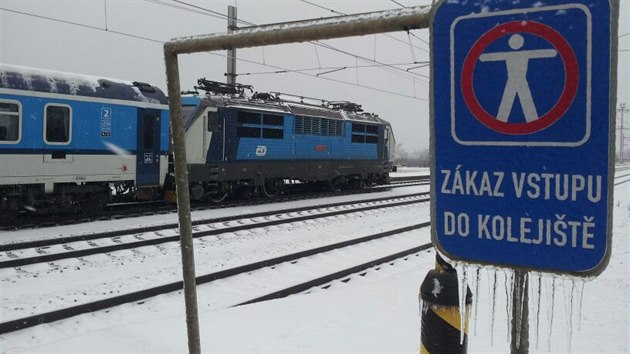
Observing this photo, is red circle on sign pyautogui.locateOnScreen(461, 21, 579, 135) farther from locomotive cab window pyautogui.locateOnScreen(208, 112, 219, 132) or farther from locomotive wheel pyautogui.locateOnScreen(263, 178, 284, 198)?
locomotive wheel pyautogui.locateOnScreen(263, 178, 284, 198)

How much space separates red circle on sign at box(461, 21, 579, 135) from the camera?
112cm

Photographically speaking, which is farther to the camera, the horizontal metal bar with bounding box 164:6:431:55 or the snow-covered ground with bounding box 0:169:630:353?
the snow-covered ground with bounding box 0:169:630:353

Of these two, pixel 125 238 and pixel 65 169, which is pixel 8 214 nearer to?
pixel 65 169

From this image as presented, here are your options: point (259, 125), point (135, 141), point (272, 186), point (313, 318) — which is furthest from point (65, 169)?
point (313, 318)

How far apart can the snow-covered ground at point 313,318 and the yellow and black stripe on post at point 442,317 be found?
22 cm

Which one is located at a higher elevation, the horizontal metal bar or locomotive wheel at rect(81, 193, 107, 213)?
the horizontal metal bar

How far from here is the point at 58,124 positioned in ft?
36.2

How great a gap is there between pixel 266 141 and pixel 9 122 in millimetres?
8001

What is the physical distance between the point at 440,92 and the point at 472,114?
106 millimetres

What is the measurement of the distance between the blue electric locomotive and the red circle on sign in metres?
13.6

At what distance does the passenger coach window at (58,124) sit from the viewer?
10859 millimetres

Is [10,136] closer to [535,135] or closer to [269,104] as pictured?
[269,104]

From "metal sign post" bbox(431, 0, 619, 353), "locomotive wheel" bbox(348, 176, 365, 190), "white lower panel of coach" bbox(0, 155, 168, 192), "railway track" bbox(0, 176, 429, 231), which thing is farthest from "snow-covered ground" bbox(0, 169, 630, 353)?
"locomotive wheel" bbox(348, 176, 365, 190)

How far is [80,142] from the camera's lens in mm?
11453
